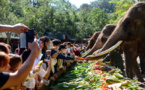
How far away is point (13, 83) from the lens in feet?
5.32

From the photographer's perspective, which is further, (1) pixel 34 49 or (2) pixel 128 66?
(2) pixel 128 66

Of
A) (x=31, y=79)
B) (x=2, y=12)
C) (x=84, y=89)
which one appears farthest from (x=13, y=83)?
(x=2, y=12)

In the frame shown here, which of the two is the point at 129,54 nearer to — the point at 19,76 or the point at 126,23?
the point at 126,23

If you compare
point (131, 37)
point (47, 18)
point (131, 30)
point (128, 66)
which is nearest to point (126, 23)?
point (131, 30)

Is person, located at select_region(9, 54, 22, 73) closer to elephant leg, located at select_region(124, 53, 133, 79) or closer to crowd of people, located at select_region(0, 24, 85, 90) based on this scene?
crowd of people, located at select_region(0, 24, 85, 90)

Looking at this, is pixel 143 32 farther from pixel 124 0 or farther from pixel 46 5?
pixel 46 5

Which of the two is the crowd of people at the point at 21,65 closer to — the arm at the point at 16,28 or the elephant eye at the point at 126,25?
the arm at the point at 16,28

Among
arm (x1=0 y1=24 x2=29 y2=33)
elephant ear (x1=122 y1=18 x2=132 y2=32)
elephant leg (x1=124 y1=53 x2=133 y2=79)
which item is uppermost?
elephant ear (x1=122 y1=18 x2=132 y2=32)

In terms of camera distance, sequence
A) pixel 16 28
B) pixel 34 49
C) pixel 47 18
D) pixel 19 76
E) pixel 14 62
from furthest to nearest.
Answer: pixel 47 18 → pixel 14 62 → pixel 16 28 → pixel 34 49 → pixel 19 76

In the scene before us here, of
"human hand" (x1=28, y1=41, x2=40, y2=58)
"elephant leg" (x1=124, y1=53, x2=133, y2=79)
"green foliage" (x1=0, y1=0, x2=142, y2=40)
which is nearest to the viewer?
"human hand" (x1=28, y1=41, x2=40, y2=58)

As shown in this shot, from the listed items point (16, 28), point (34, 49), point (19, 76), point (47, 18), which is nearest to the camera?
point (19, 76)

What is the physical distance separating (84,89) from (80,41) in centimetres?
4344

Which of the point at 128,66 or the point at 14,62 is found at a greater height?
the point at 14,62

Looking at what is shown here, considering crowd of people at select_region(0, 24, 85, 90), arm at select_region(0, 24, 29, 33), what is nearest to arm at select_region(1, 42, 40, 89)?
crowd of people at select_region(0, 24, 85, 90)
